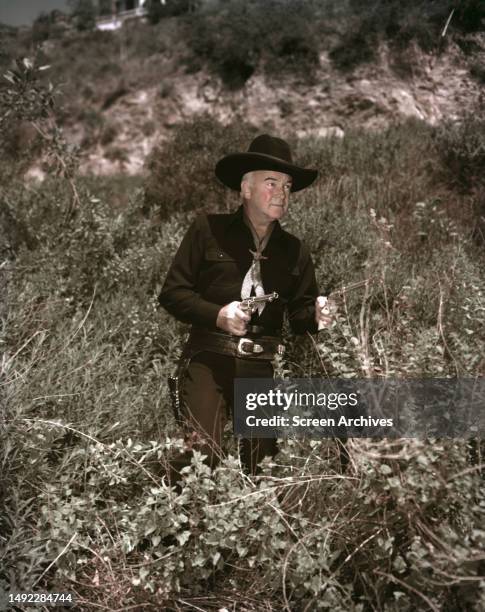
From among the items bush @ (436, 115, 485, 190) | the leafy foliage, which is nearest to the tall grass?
the leafy foliage

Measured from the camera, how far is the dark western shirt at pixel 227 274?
9.75 ft

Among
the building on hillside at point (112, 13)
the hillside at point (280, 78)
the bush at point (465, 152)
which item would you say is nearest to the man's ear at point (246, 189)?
the bush at point (465, 152)

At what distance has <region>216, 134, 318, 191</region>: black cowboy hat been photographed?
2.96m

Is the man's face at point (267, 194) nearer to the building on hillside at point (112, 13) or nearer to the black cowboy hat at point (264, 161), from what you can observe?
the black cowboy hat at point (264, 161)

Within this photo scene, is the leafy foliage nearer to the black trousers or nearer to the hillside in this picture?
the black trousers

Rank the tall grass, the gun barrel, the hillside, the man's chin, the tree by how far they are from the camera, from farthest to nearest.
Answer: the tree < the hillside < the man's chin < the gun barrel < the tall grass

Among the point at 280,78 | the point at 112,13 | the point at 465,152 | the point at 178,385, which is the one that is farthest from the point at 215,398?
the point at 112,13

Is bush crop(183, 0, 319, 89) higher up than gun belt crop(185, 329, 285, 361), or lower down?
higher up

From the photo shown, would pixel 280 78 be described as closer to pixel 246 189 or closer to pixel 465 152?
pixel 465 152

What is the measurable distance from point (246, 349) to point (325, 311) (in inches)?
19.7

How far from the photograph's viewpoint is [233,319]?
9.06ft

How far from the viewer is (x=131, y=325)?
4.14 meters

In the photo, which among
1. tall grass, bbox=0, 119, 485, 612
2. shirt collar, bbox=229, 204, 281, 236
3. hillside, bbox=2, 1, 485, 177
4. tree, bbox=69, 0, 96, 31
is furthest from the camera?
tree, bbox=69, 0, 96, 31

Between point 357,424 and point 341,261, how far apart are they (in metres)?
2.26
